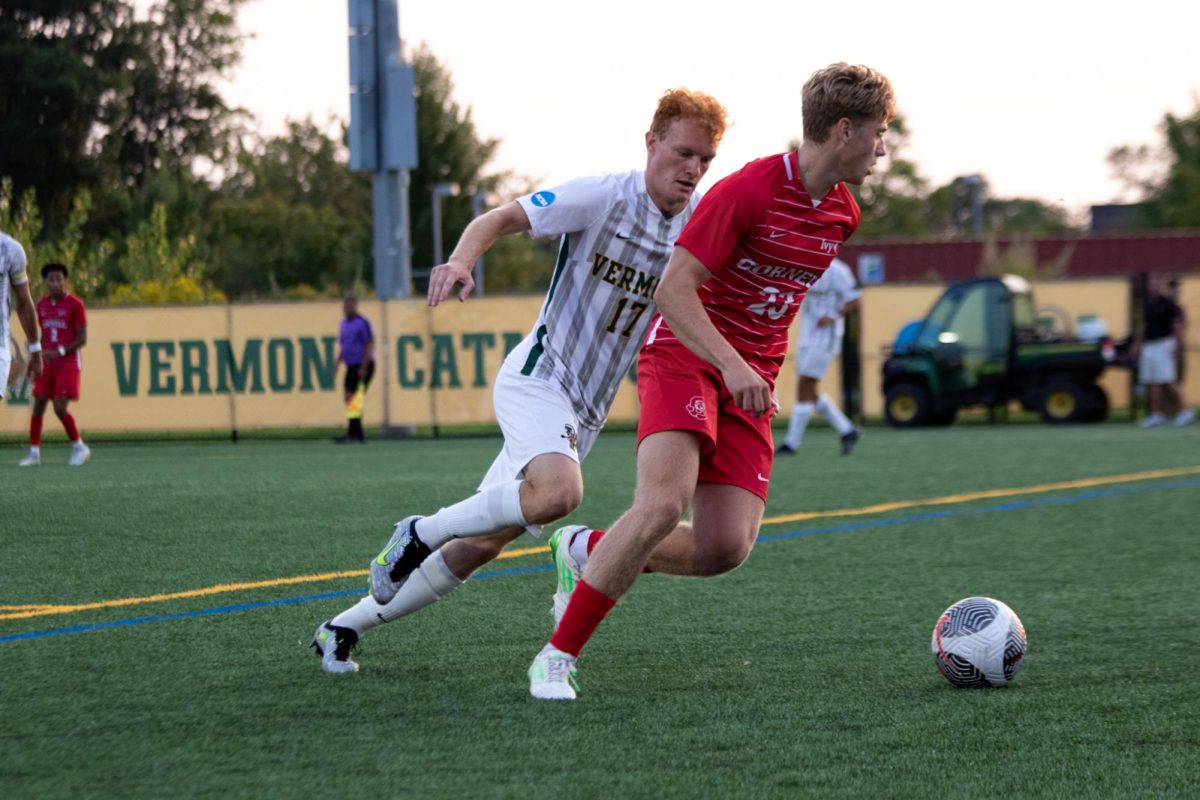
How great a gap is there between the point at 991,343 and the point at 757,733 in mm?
19988

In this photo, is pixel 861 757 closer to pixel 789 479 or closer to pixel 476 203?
pixel 789 479

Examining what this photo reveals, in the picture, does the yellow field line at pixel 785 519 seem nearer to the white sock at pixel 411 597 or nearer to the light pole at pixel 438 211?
the white sock at pixel 411 597

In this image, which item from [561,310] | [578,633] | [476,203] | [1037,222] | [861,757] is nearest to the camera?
[861,757]

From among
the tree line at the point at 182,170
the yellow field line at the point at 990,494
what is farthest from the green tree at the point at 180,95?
the yellow field line at the point at 990,494

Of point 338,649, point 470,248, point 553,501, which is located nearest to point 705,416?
point 553,501

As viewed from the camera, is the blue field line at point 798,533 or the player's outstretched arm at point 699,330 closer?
the player's outstretched arm at point 699,330

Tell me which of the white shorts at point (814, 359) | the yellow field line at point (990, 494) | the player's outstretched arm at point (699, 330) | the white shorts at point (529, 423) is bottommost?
the yellow field line at point (990, 494)

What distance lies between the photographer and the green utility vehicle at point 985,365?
23.4m

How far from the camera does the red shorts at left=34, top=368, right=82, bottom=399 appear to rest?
52.8ft

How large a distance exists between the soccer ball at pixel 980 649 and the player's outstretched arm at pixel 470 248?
5.76ft

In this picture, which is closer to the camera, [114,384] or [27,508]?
[27,508]

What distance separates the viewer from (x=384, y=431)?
22656mm

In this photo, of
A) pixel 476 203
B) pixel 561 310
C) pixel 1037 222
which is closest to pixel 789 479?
pixel 561 310

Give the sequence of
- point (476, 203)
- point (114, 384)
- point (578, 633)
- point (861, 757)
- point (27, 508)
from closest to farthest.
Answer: point (861, 757), point (578, 633), point (27, 508), point (114, 384), point (476, 203)
